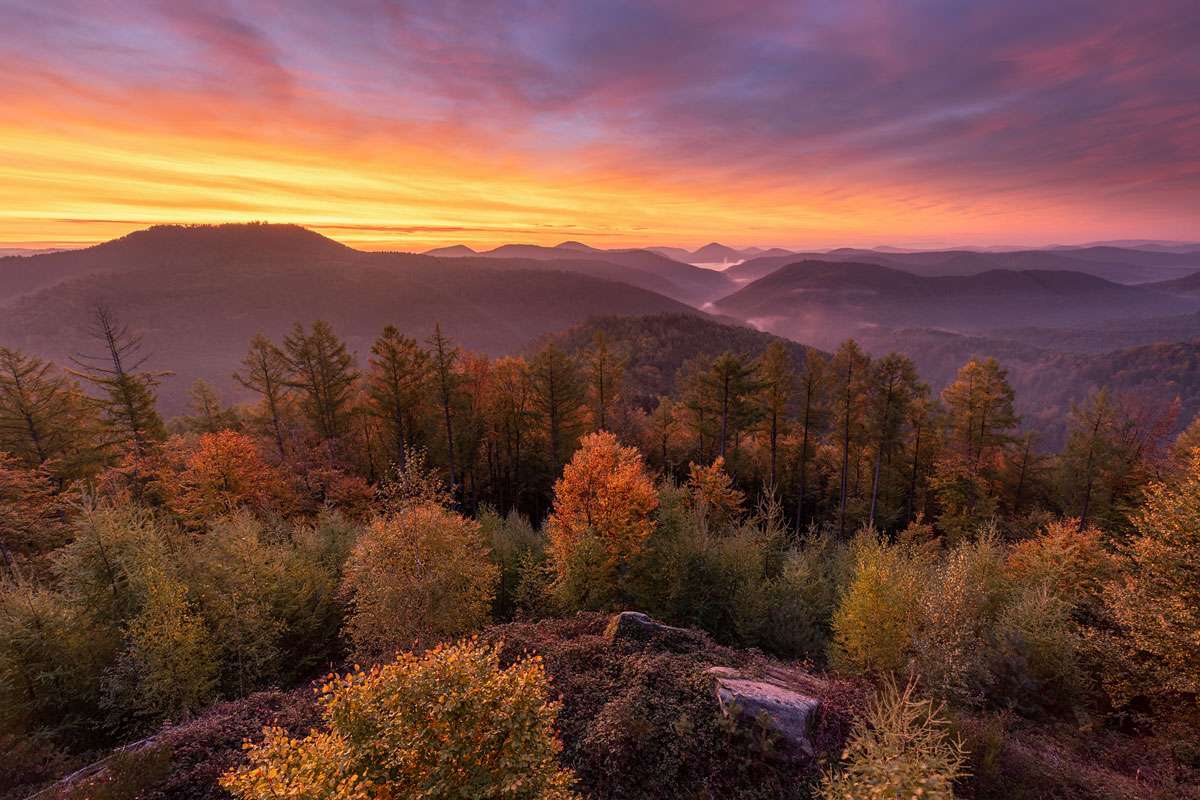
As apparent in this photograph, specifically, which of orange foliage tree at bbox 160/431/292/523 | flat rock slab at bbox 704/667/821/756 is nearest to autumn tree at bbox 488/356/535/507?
orange foliage tree at bbox 160/431/292/523

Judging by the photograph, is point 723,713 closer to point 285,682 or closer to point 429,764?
point 429,764

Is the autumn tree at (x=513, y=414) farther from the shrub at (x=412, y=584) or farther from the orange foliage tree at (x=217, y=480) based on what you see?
the shrub at (x=412, y=584)

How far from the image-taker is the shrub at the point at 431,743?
26.3 feet

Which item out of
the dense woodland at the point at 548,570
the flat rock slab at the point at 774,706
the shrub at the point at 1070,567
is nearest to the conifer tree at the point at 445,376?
the dense woodland at the point at 548,570

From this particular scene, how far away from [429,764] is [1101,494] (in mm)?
54933

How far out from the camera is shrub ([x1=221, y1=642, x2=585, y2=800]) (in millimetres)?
8023

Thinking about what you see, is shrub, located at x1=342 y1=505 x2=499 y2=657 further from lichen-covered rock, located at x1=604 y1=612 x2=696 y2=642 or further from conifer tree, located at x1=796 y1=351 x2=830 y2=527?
conifer tree, located at x1=796 y1=351 x2=830 y2=527

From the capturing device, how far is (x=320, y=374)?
39.5m

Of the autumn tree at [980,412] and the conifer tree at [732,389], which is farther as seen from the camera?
the conifer tree at [732,389]

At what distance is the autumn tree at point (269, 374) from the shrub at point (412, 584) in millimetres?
24070

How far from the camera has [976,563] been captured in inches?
925

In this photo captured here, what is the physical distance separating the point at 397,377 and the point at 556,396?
42.7 ft

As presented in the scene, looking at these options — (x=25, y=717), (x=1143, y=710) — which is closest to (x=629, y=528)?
(x=1143, y=710)

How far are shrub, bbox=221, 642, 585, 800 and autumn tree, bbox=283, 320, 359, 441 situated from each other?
3523cm
